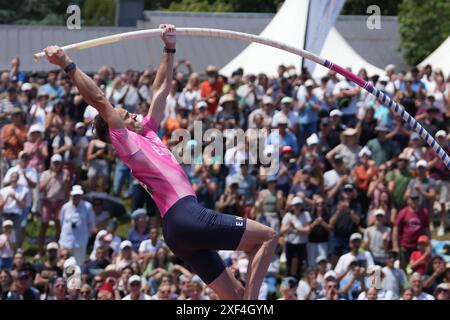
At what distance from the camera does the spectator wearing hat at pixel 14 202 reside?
64.9 ft

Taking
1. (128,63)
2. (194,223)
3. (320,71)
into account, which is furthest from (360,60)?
(194,223)

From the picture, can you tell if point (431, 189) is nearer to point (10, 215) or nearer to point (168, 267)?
point (168, 267)

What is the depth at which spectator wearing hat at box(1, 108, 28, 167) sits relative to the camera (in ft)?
69.2

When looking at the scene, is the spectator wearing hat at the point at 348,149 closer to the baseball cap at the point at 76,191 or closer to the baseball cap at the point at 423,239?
the baseball cap at the point at 423,239

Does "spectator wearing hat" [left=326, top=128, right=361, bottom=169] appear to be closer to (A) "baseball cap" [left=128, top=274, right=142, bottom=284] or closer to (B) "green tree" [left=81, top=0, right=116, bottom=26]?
(A) "baseball cap" [left=128, top=274, right=142, bottom=284]

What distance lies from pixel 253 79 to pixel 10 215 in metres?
5.72

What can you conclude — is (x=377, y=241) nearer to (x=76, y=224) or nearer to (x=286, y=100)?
(x=286, y=100)

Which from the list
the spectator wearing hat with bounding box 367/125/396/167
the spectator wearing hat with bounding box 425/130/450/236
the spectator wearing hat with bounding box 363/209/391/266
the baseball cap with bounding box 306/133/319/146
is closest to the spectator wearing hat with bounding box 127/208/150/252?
the baseball cap with bounding box 306/133/319/146

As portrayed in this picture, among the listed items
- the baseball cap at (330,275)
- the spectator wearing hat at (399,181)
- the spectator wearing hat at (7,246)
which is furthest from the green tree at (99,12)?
the baseball cap at (330,275)

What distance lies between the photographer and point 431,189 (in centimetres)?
2003

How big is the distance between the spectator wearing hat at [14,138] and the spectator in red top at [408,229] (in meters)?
Answer: 6.32

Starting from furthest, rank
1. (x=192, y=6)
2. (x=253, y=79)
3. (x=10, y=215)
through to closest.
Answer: (x=192, y=6) < (x=253, y=79) < (x=10, y=215)

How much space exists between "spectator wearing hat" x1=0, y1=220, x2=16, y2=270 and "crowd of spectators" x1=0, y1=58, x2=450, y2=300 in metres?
0.02

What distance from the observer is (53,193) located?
20.3 meters
